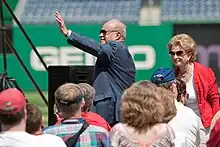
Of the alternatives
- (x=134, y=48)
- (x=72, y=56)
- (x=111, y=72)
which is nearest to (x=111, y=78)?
(x=111, y=72)

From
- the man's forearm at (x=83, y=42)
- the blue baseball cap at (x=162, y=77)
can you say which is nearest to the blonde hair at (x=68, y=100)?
the blue baseball cap at (x=162, y=77)

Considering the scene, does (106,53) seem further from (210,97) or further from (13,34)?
(13,34)

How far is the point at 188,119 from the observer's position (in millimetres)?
4012

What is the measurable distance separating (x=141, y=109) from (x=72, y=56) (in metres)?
12.0

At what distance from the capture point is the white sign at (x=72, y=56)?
49.3 ft

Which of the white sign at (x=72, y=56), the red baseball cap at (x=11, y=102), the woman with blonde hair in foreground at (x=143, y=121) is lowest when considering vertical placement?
the white sign at (x=72, y=56)

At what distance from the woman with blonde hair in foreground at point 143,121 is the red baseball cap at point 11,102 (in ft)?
1.80

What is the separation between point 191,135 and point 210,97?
46.1 inches

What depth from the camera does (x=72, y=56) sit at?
15.3 meters

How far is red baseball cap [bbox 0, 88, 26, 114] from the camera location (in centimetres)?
335

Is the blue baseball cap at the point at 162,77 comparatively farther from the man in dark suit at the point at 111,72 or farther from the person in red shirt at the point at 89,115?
the man in dark suit at the point at 111,72

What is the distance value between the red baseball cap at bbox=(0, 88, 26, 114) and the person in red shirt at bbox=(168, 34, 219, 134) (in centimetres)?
189

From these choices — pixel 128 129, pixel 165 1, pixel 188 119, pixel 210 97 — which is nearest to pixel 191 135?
pixel 188 119

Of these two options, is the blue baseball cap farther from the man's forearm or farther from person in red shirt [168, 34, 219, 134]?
the man's forearm
